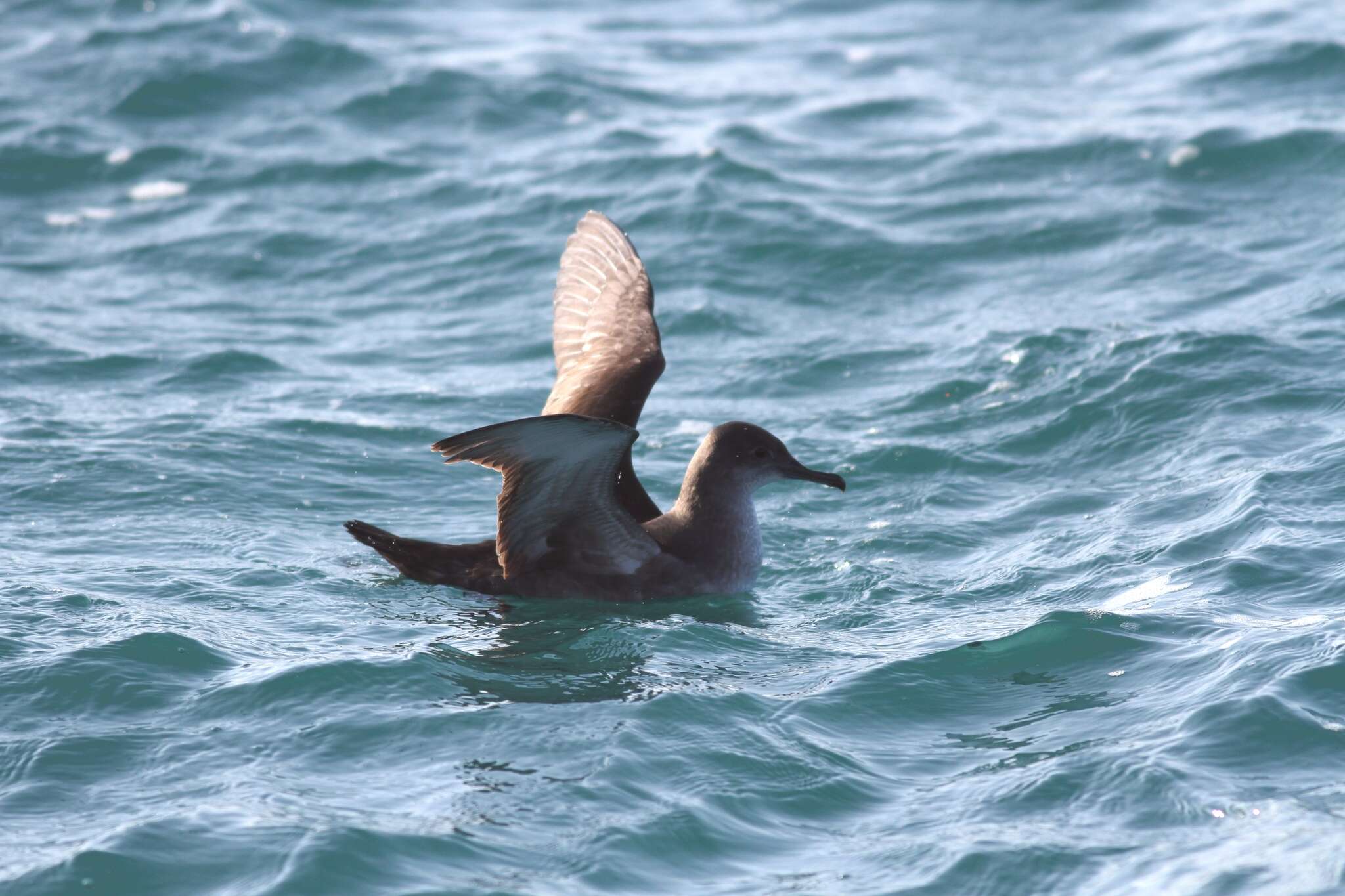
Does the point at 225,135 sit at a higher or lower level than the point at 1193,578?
higher

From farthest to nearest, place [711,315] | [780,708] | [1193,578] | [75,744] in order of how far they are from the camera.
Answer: [711,315] → [1193,578] → [780,708] → [75,744]

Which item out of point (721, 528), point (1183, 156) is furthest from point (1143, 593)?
point (1183, 156)

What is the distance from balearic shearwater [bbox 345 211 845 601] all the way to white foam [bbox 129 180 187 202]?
7.38 meters

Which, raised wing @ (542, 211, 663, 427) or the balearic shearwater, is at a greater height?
raised wing @ (542, 211, 663, 427)

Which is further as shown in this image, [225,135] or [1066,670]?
[225,135]

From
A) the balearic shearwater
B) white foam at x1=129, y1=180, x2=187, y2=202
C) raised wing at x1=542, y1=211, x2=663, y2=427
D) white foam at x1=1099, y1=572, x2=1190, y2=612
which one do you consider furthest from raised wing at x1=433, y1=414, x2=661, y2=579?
white foam at x1=129, y1=180, x2=187, y2=202

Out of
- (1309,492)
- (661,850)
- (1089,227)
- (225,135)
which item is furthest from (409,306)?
(661,850)

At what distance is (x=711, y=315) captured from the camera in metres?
12.2

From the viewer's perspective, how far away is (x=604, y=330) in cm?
902

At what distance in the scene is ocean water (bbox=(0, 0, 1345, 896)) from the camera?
563cm

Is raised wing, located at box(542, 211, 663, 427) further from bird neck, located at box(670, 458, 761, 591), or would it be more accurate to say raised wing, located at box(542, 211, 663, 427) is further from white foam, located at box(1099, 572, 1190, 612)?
white foam, located at box(1099, 572, 1190, 612)

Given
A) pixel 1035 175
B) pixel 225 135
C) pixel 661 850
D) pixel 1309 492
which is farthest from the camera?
pixel 225 135

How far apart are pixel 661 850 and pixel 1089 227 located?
8.80 meters

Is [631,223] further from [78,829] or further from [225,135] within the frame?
[78,829]
